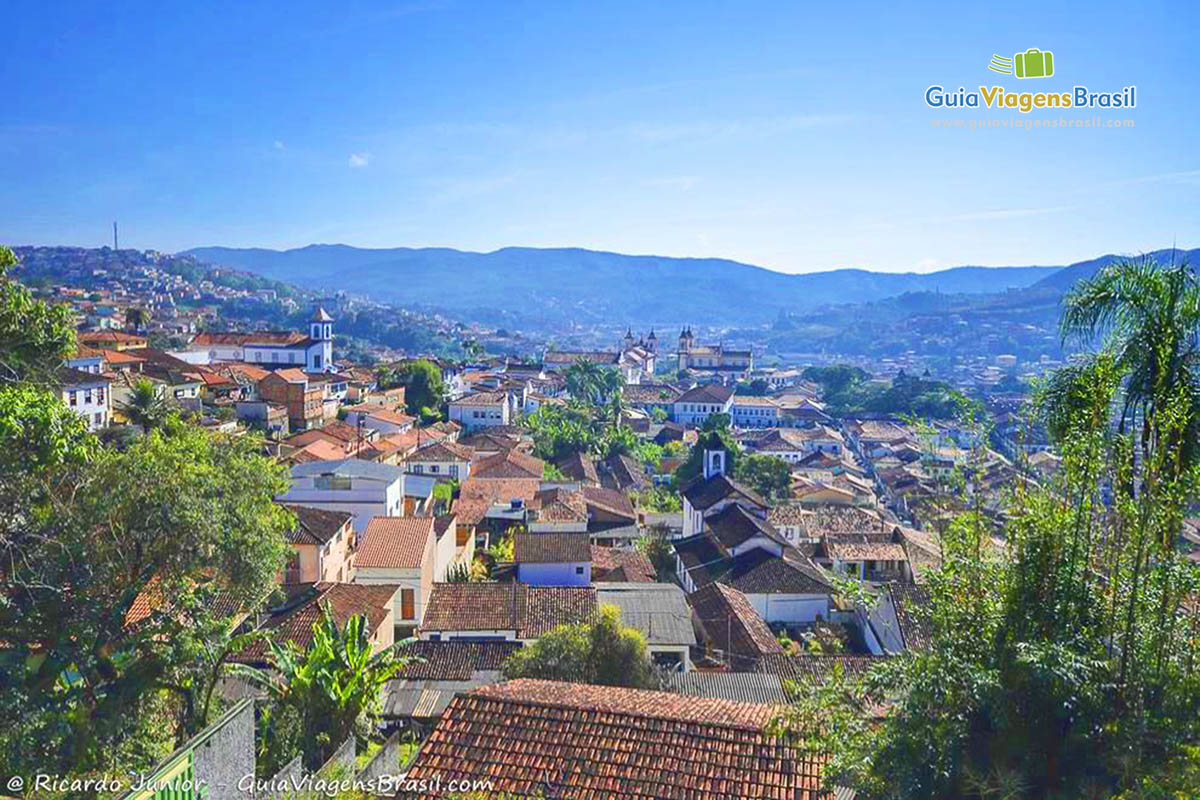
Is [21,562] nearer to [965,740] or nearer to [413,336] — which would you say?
[965,740]

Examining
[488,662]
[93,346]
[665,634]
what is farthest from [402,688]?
[93,346]

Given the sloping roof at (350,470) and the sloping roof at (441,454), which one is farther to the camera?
the sloping roof at (441,454)

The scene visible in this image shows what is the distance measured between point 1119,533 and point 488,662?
1246 cm

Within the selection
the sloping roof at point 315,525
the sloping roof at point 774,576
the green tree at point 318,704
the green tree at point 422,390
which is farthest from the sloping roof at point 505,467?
the green tree at point 318,704

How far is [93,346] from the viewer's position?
47750mm

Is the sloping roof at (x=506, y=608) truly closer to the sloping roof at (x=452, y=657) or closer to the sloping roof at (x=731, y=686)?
the sloping roof at (x=452, y=657)

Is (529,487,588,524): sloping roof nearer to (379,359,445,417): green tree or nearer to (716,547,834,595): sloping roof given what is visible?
(716,547,834,595): sloping roof

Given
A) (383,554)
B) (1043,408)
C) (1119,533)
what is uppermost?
(1043,408)

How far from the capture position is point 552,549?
2323cm

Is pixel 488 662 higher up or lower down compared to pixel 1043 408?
lower down

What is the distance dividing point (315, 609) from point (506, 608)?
14.1ft

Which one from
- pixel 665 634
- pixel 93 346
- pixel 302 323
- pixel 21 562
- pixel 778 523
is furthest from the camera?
pixel 302 323

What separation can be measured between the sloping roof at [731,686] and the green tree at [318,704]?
6.39 meters

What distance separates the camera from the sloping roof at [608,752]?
305 inches
